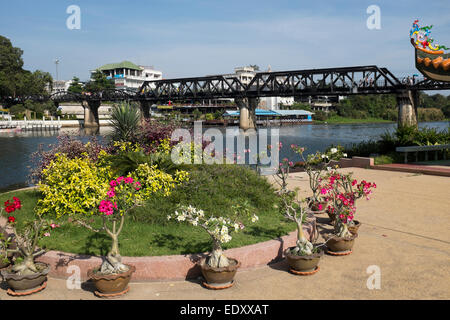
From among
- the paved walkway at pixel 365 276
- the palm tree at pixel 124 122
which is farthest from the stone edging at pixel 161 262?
the palm tree at pixel 124 122

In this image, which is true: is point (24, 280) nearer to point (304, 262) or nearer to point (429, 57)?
point (304, 262)

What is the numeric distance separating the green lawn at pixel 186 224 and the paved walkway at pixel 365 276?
0.74 m

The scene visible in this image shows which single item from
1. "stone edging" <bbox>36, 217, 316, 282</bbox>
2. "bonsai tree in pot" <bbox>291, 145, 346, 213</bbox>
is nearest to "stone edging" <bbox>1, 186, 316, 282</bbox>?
"stone edging" <bbox>36, 217, 316, 282</bbox>

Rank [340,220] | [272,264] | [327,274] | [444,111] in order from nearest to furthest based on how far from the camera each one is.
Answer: [327,274]
[272,264]
[340,220]
[444,111]

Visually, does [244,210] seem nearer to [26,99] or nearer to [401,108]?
[401,108]

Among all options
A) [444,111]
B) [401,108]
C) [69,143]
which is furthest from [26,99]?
[444,111]

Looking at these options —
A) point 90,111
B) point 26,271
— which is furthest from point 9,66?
point 26,271

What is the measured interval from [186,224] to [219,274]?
2.36m

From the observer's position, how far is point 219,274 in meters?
5.70

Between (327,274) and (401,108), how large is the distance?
51.9 m

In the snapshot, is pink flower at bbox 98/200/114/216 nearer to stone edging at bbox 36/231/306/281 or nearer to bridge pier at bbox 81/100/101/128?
stone edging at bbox 36/231/306/281

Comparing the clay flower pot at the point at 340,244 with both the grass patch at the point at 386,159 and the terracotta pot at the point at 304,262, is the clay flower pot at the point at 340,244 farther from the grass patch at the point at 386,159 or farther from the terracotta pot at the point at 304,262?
the grass patch at the point at 386,159
